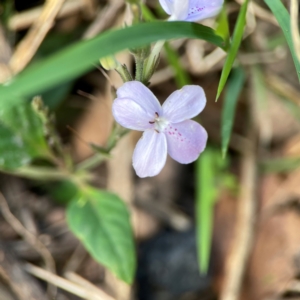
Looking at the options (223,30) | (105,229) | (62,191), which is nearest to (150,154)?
(223,30)

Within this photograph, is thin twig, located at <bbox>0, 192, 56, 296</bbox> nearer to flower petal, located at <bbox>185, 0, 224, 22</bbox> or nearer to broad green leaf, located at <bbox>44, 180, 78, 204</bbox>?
broad green leaf, located at <bbox>44, 180, 78, 204</bbox>

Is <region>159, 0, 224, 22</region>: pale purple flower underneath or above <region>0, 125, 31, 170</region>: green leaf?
above

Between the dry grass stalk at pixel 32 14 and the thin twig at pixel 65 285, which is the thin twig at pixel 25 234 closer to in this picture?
the thin twig at pixel 65 285

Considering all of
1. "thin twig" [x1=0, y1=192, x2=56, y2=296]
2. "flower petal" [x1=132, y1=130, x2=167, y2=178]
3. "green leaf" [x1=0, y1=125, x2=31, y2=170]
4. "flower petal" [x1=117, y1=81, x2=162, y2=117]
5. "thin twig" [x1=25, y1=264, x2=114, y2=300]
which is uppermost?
"flower petal" [x1=117, y1=81, x2=162, y2=117]

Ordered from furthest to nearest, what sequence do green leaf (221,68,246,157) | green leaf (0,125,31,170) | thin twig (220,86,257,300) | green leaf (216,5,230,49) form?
1. thin twig (220,86,257,300)
2. green leaf (0,125,31,170)
3. green leaf (221,68,246,157)
4. green leaf (216,5,230,49)

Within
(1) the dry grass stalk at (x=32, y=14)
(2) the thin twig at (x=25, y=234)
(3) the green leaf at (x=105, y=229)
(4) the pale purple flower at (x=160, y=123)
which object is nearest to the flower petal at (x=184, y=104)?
(4) the pale purple flower at (x=160, y=123)

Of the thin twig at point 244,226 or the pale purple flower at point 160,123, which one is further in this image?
the thin twig at point 244,226

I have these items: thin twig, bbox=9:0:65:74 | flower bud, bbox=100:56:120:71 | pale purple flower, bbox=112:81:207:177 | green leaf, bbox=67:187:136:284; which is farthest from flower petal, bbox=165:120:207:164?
thin twig, bbox=9:0:65:74
